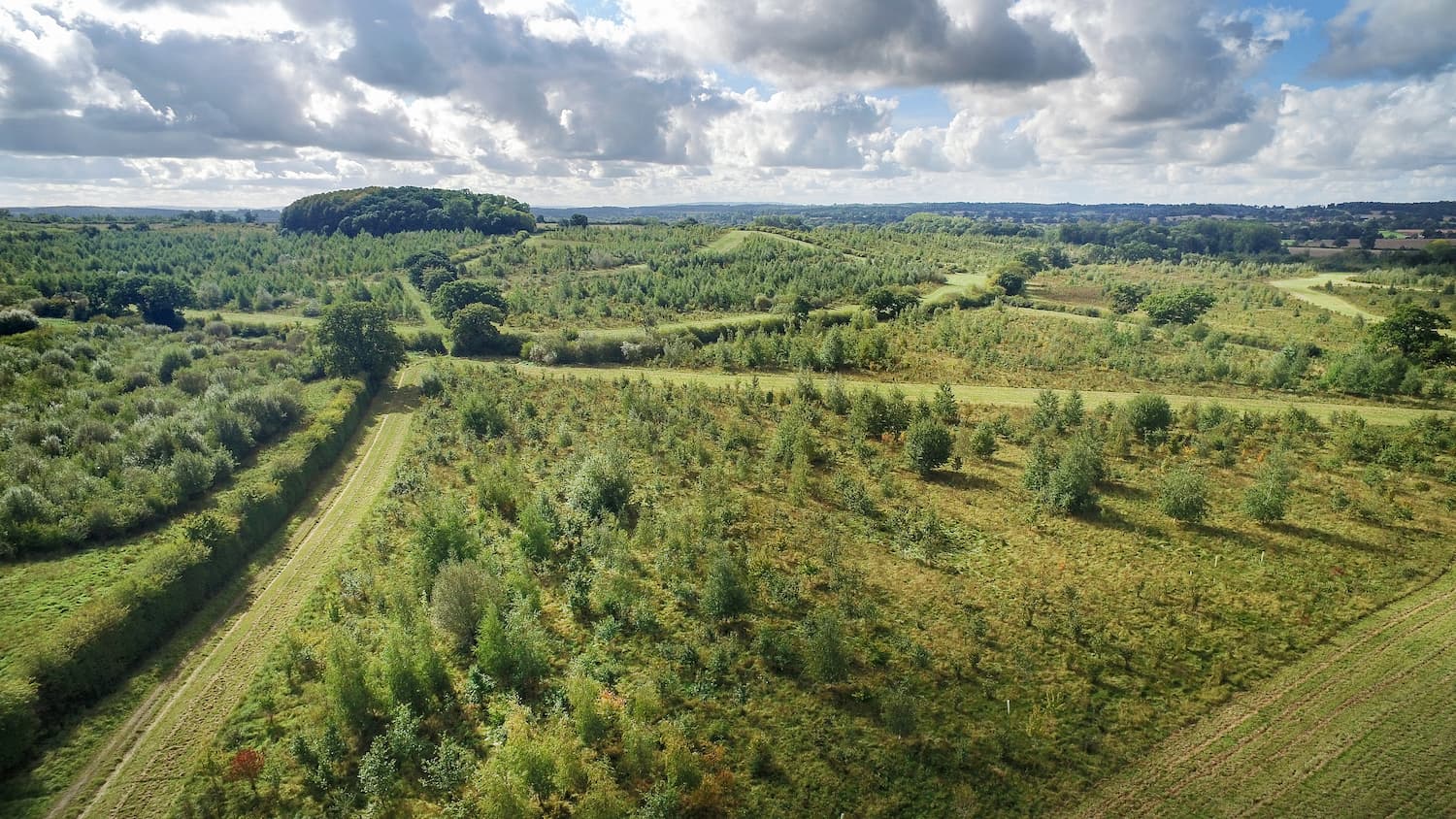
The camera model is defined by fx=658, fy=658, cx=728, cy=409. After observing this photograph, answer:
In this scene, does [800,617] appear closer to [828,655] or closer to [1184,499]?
[828,655]

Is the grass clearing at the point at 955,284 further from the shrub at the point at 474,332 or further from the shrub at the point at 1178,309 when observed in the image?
the shrub at the point at 474,332

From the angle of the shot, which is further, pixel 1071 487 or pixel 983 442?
pixel 983 442

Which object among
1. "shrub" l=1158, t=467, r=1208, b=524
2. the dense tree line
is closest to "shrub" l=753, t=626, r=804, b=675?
the dense tree line

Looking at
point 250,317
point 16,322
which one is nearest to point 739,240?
point 250,317

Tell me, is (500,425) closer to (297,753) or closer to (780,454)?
(780,454)

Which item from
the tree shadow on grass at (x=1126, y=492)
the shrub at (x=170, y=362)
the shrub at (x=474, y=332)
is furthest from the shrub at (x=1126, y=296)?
the shrub at (x=170, y=362)
